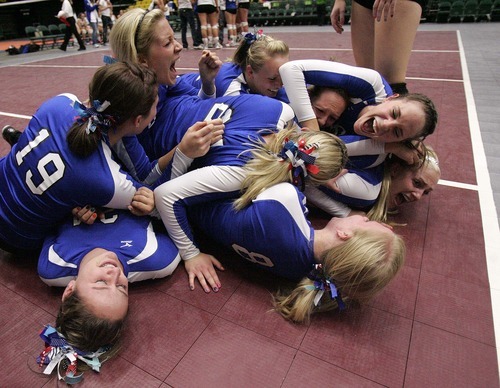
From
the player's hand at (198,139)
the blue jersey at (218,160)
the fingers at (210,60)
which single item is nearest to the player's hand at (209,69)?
the fingers at (210,60)

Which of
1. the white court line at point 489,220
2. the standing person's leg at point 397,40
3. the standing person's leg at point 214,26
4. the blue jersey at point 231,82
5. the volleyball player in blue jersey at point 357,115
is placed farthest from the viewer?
the standing person's leg at point 214,26

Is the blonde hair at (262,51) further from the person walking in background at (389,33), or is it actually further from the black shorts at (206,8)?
the black shorts at (206,8)

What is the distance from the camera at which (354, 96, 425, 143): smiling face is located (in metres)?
1.64

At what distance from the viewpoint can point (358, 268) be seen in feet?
4.11

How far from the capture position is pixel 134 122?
1.49m

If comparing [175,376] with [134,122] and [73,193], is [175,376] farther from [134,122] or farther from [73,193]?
[134,122]

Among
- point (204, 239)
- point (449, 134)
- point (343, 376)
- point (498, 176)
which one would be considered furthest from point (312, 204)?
point (449, 134)

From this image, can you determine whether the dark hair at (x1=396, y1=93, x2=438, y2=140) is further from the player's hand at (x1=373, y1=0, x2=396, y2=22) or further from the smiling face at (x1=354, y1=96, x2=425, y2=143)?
the player's hand at (x1=373, y1=0, x2=396, y2=22)

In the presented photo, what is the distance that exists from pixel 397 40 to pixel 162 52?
135 centimetres

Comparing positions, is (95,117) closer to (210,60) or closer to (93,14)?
(210,60)

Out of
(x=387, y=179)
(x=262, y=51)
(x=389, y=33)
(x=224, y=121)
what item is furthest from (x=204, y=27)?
(x=387, y=179)

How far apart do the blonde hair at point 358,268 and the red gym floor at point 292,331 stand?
4.2 inches

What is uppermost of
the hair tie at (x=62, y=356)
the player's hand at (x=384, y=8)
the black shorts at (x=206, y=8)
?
the player's hand at (x=384, y=8)

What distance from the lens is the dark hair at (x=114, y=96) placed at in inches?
53.7
